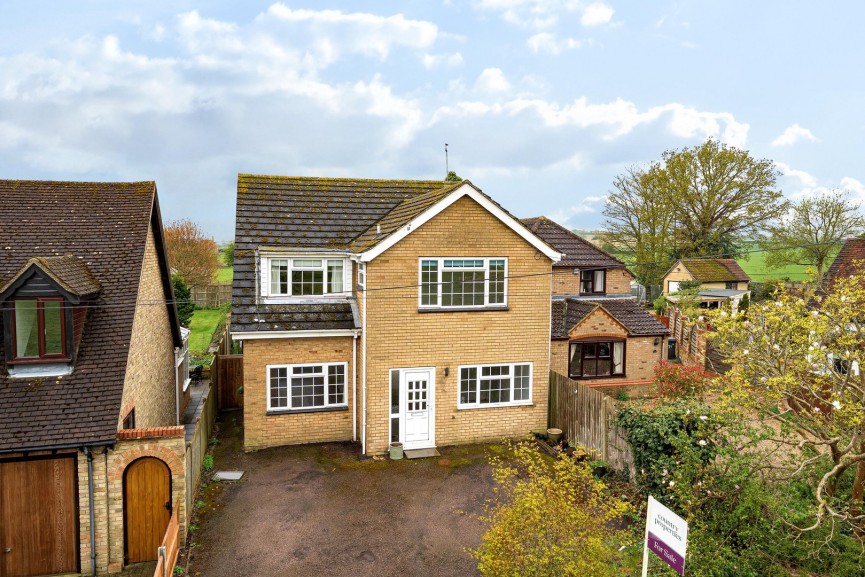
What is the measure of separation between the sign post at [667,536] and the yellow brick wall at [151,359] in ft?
29.7

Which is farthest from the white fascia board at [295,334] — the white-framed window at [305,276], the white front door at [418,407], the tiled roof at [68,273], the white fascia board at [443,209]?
the tiled roof at [68,273]

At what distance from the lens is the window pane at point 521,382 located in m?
15.9

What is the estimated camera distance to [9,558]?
375 inches

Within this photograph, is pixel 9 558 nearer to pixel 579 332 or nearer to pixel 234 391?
pixel 234 391

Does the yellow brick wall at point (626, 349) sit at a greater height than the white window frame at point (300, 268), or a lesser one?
lesser

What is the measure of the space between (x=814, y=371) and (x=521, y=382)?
A: 800 centimetres

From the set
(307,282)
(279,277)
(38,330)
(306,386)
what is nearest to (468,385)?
(306,386)

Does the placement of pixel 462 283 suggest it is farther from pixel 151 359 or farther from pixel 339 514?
pixel 151 359

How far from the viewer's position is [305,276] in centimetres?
1614

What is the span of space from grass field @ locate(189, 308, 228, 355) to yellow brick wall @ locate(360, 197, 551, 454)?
18575 mm

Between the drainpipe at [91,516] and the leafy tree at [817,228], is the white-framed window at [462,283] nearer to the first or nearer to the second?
the drainpipe at [91,516]

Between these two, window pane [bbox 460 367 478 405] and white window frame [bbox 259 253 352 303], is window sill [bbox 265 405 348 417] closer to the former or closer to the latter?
white window frame [bbox 259 253 352 303]

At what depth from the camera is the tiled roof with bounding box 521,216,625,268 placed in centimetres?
2397

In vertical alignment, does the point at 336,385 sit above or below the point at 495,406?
above
